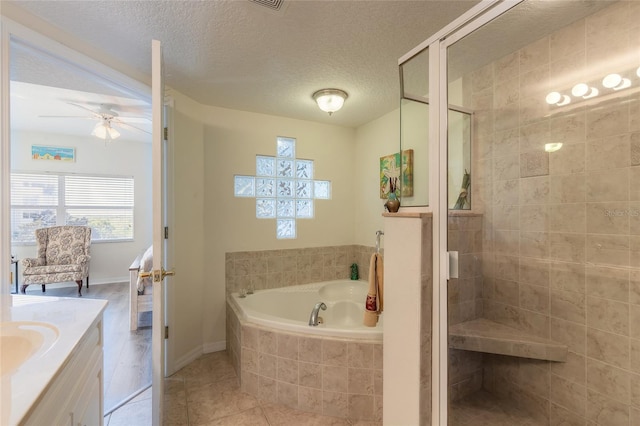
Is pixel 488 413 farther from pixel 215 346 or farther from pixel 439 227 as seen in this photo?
pixel 215 346

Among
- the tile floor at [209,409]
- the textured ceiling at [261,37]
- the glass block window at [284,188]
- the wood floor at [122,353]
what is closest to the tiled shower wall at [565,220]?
the textured ceiling at [261,37]

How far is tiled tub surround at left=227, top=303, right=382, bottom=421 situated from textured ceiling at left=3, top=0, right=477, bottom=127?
189 cm

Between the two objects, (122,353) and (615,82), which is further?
(122,353)

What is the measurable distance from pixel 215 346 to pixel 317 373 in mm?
1298

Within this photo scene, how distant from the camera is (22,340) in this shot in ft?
2.70

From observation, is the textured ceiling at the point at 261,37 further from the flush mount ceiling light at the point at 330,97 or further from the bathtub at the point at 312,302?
the bathtub at the point at 312,302

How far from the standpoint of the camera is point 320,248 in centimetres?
305

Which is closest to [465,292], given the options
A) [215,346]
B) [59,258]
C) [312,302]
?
[312,302]

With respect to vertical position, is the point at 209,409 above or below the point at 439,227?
below

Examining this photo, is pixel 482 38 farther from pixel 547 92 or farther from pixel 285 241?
pixel 285 241

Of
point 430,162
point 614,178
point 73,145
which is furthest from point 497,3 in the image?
point 73,145

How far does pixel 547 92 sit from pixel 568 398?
181 centimetres

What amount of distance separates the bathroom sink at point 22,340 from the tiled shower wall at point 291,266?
177 centimetres

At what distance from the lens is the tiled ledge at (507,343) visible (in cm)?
157
